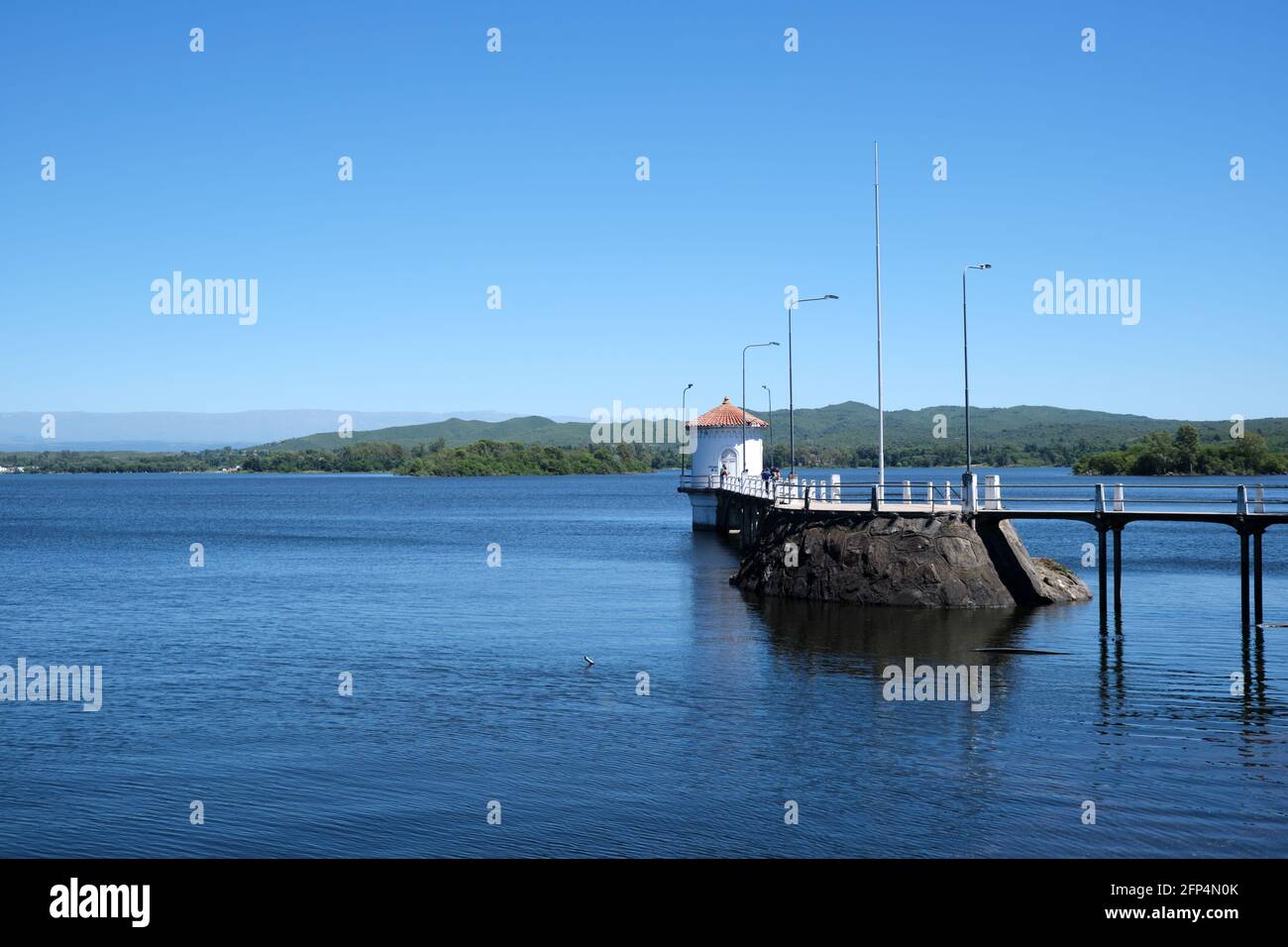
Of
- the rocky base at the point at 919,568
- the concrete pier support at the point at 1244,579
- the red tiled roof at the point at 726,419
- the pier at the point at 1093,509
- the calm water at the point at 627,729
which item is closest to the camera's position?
the calm water at the point at 627,729

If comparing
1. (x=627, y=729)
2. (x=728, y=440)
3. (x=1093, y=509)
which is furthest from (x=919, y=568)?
(x=728, y=440)

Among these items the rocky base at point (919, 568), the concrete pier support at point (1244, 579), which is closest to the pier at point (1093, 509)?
the concrete pier support at point (1244, 579)

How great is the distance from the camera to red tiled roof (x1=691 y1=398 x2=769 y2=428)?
7912 cm

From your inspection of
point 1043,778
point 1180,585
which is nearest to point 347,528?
point 1180,585

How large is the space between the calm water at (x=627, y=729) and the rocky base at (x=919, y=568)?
3.78ft

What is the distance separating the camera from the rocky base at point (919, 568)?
129 feet

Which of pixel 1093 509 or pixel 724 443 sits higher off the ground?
pixel 724 443

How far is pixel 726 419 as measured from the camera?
262 feet

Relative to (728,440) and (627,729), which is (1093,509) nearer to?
(627,729)

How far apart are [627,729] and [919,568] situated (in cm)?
1790
